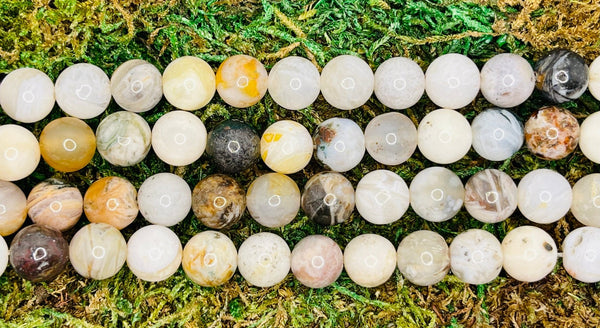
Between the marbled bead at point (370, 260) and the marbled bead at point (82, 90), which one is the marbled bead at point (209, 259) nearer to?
the marbled bead at point (370, 260)

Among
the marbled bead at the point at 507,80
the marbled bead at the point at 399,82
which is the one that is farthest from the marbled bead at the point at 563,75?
the marbled bead at the point at 399,82

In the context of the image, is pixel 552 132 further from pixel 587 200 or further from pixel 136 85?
pixel 136 85

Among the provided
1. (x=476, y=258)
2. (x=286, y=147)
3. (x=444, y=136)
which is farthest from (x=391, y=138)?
(x=476, y=258)

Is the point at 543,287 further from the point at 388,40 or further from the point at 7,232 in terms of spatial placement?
the point at 7,232

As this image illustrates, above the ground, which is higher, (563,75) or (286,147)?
(563,75)

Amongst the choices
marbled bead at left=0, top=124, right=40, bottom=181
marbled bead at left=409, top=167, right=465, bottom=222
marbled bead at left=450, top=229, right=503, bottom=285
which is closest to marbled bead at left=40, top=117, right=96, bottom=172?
marbled bead at left=0, top=124, right=40, bottom=181

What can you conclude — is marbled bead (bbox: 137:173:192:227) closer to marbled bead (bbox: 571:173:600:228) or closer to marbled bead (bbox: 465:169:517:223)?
marbled bead (bbox: 465:169:517:223)
